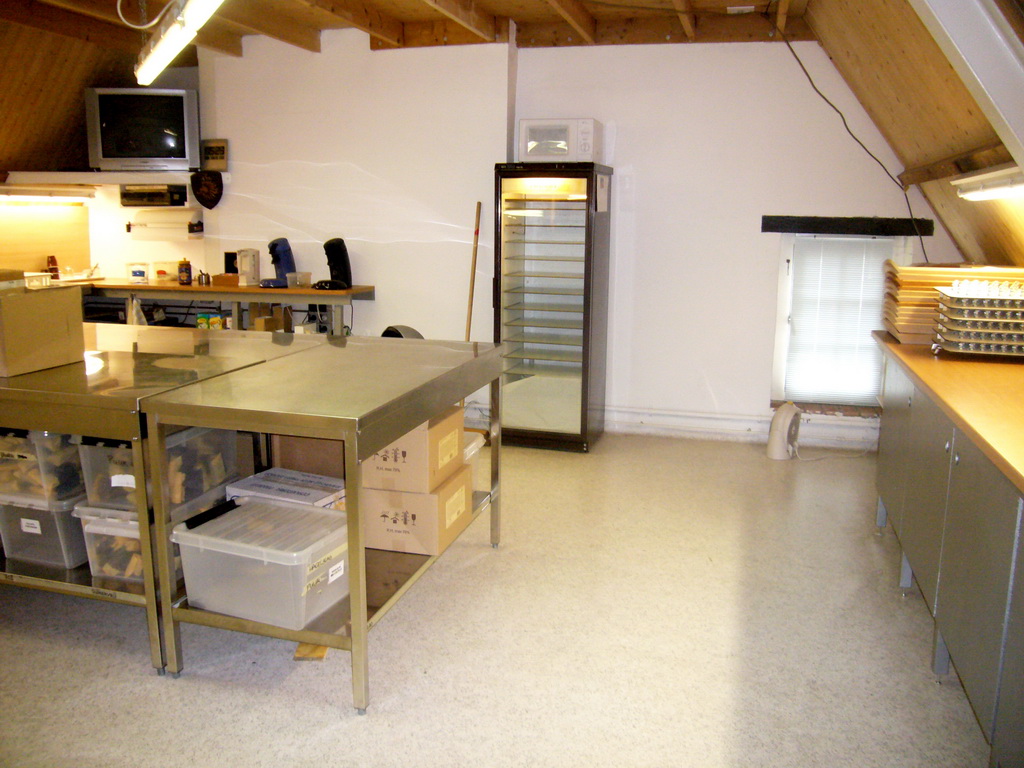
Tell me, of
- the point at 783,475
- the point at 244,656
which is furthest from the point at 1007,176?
the point at 244,656

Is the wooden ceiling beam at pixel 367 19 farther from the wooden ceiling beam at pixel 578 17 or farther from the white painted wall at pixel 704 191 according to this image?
the wooden ceiling beam at pixel 578 17

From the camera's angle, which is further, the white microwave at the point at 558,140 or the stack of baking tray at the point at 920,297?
the white microwave at the point at 558,140

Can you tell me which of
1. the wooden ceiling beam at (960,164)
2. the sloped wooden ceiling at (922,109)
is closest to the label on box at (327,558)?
the wooden ceiling beam at (960,164)

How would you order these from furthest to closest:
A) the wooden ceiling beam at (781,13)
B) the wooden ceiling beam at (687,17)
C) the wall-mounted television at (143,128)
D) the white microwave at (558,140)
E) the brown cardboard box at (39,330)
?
the wall-mounted television at (143,128) → the white microwave at (558,140) → the wooden ceiling beam at (687,17) → the wooden ceiling beam at (781,13) → the brown cardboard box at (39,330)

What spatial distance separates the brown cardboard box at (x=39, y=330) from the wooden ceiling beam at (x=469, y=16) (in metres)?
2.33

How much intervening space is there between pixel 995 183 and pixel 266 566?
9.01 ft

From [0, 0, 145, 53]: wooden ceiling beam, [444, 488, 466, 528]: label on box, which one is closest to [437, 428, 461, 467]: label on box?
[444, 488, 466, 528]: label on box

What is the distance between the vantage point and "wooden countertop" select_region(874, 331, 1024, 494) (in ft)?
6.39

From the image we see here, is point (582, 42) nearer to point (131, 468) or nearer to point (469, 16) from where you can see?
point (469, 16)

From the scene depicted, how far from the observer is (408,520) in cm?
275

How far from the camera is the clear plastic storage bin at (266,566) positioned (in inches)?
89.4

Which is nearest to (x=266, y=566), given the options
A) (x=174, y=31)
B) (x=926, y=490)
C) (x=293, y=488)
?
(x=293, y=488)

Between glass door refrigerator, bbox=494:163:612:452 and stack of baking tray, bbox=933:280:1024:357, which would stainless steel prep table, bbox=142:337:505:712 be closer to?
stack of baking tray, bbox=933:280:1024:357

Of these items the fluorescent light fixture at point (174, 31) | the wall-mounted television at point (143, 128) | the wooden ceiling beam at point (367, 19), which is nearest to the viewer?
the fluorescent light fixture at point (174, 31)
